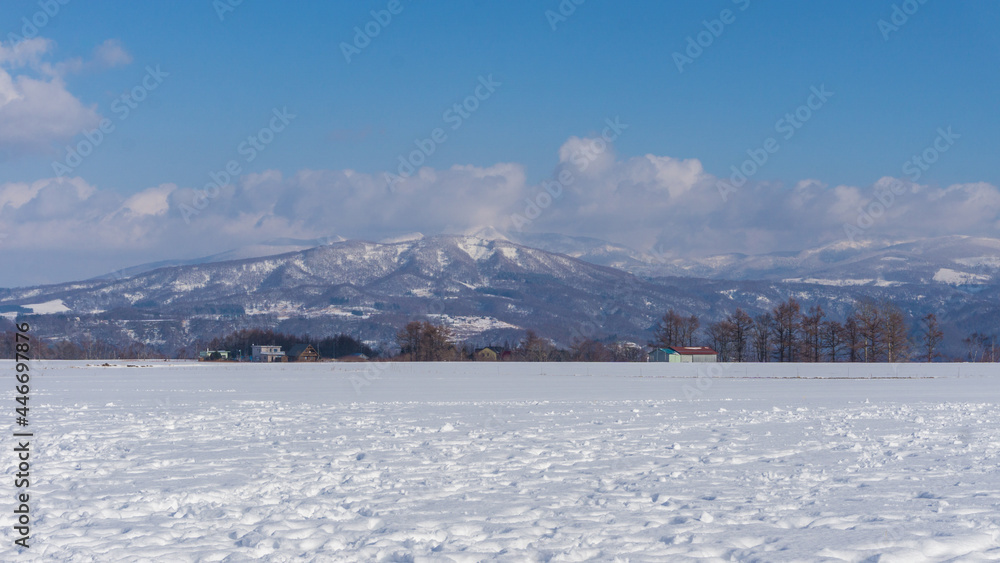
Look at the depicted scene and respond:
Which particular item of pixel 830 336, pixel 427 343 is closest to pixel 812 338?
pixel 830 336

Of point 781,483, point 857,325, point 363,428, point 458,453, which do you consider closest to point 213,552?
point 458,453

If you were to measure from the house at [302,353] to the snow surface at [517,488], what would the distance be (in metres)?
107

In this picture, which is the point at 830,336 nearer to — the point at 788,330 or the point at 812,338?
the point at 812,338

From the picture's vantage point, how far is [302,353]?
12862cm

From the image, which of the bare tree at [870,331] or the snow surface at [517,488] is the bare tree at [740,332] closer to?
the bare tree at [870,331]

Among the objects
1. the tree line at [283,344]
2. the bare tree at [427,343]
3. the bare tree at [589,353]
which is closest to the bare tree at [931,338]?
the bare tree at [589,353]

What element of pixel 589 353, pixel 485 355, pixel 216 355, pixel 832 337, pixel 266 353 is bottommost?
pixel 216 355

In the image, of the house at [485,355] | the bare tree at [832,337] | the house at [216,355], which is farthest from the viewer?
the house at [216,355]

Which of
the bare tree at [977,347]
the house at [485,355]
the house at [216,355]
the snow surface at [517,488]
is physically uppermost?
the bare tree at [977,347]

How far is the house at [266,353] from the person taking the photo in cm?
13088

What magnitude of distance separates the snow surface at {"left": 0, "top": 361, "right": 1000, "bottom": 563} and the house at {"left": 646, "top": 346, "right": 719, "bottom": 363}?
78.4 metres

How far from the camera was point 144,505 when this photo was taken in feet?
30.8

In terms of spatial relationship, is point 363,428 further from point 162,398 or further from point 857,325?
point 857,325

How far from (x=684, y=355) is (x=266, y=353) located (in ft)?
242
